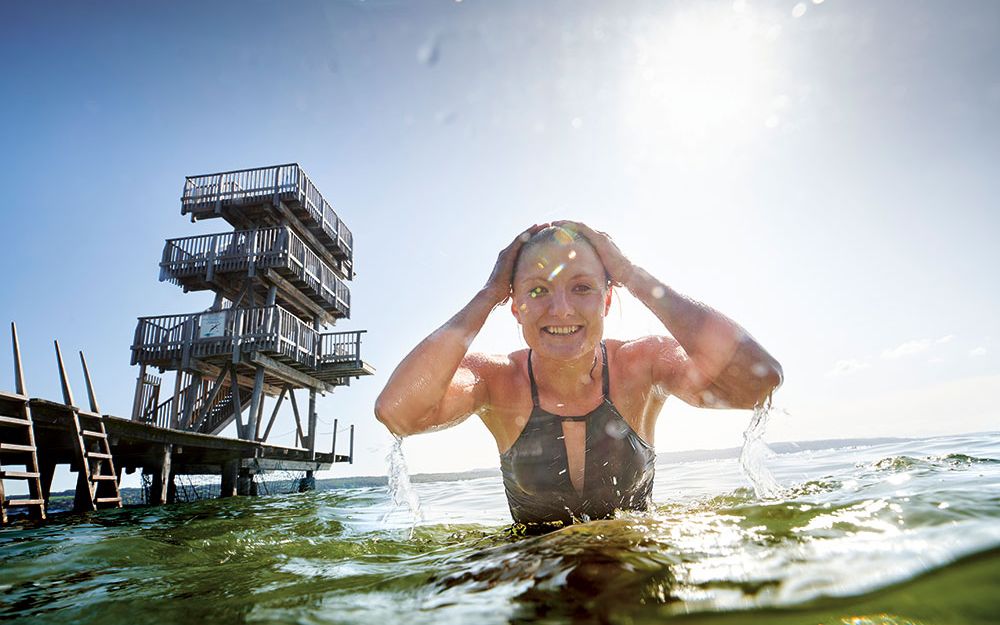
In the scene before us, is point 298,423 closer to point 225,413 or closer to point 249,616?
point 225,413

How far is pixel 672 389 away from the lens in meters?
3.28

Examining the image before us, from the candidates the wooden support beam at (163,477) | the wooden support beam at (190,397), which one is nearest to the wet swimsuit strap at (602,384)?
the wooden support beam at (163,477)

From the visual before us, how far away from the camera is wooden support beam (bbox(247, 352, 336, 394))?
14562 millimetres

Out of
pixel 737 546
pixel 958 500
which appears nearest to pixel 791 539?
pixel 737 546

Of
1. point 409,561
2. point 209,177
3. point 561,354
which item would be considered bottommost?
point 409,561

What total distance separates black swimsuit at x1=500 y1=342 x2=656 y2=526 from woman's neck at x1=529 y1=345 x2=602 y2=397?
13 centimetres

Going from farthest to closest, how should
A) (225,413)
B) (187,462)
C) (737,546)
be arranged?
1. (225,413)
2. (187,462)
3. (737,546)

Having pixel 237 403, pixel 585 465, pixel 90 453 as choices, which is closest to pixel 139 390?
pixel 237 403

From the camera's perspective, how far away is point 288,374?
643 inches

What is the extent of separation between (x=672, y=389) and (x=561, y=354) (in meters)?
0.96

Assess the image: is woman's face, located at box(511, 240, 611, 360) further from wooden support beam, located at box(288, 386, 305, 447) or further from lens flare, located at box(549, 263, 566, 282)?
wooden support beam, located at box(288, 386, 305, 447)

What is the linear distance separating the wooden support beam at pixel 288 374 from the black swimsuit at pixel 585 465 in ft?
44.4

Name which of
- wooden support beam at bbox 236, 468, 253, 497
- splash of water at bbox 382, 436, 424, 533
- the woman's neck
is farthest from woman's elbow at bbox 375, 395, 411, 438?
wooden support beam at bbox 236, 468, 253, 497

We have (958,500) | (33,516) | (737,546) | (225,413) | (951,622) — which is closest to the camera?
(951,622)
